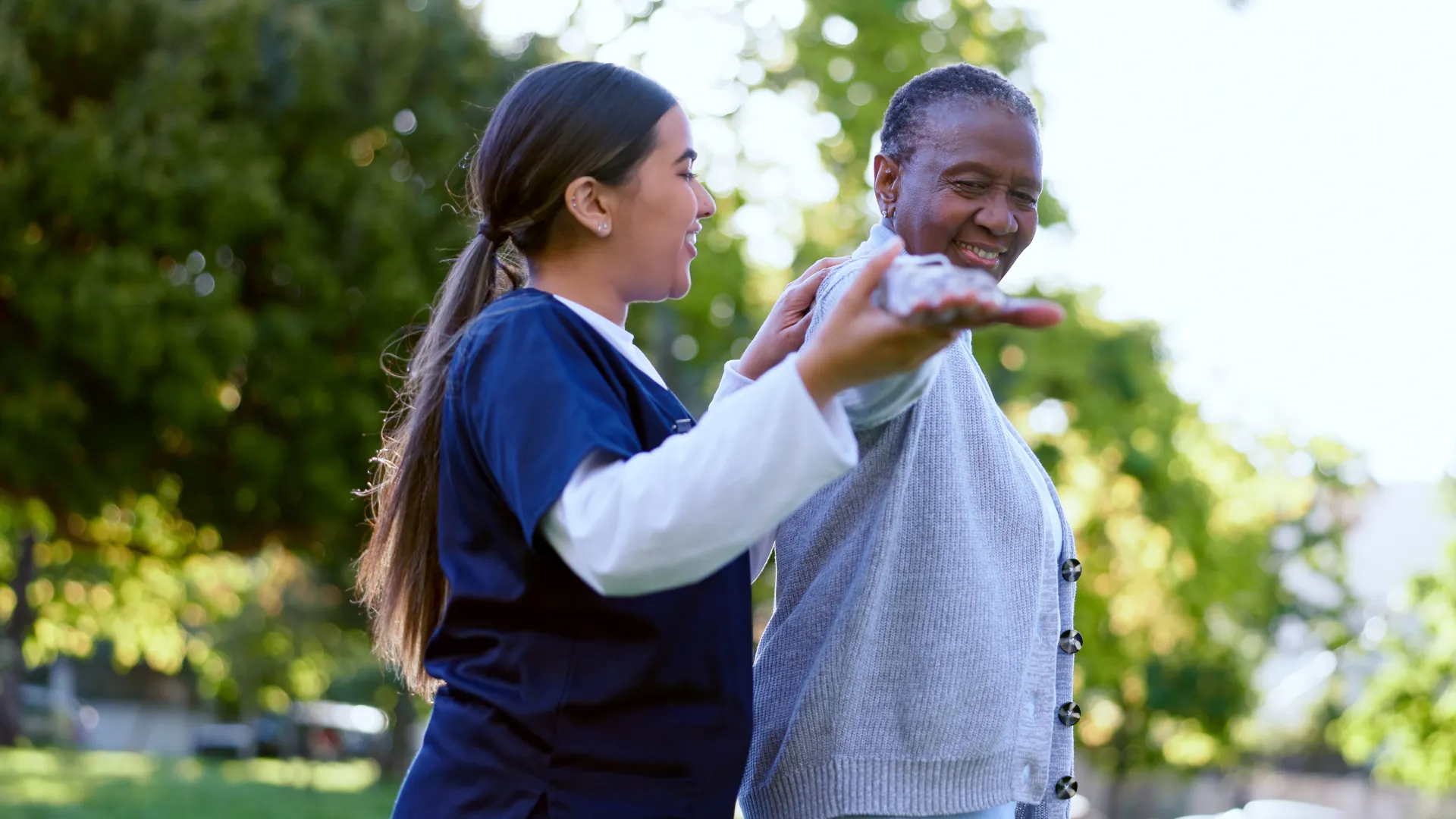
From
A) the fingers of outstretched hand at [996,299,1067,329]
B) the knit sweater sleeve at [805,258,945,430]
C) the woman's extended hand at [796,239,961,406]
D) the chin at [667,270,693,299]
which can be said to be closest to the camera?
the fingers of outstretched hand at [996,299,1067,329]

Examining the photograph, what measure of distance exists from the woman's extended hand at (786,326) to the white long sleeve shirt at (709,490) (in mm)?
668

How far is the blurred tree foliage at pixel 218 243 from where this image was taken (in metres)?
11.9

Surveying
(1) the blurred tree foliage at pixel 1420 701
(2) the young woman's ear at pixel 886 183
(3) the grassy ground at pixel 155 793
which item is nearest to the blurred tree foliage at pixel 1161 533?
(1) the blurred tree foliage at pixel 1420 701

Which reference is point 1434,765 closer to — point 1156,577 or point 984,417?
point 1156,577

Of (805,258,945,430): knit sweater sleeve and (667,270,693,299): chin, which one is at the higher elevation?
(667,270,693,299): chin

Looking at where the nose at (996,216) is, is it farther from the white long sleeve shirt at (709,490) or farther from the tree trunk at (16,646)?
the tree trunk at (16,646)

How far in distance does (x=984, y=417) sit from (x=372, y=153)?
1227 centimetres

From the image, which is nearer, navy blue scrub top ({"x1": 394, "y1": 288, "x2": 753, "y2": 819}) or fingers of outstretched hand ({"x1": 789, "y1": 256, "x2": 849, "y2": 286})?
navy blue scrub top ({"x1": 394, "y1": 288, "x2": 753, "y2": 819})

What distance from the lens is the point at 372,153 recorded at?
1361 centimetres

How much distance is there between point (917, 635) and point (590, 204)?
722 millimetres

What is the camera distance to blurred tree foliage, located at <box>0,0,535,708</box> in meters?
11.9

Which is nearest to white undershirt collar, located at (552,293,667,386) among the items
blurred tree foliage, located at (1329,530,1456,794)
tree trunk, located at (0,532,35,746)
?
blurred tree foliage, located at (1329,530,1456,794)

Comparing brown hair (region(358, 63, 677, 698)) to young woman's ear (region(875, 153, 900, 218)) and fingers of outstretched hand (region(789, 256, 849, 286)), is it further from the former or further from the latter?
young woman's ear (region(875, 153, 900, 218))

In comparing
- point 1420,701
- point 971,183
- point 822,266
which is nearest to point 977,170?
point 971,183
